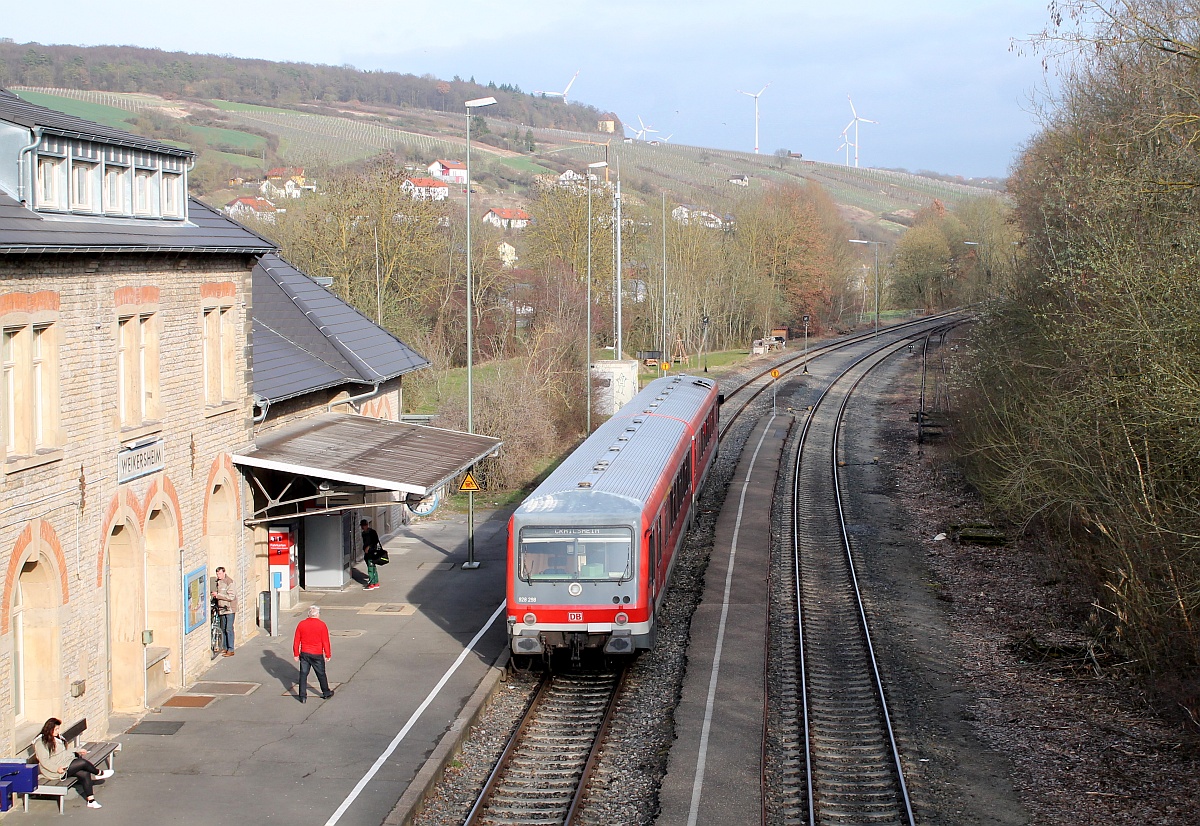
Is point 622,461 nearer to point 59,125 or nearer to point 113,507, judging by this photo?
point 113,507

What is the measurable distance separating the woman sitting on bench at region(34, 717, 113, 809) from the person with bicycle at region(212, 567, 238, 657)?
4.08 m

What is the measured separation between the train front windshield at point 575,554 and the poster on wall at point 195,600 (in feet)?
14.6

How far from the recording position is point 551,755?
41.7 ft

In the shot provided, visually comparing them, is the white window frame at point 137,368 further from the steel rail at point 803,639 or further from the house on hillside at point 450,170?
the house on hillside at point 450,170

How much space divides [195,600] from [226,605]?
0.66 metres

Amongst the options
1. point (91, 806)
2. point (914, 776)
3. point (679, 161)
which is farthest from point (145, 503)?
point (679, 161)

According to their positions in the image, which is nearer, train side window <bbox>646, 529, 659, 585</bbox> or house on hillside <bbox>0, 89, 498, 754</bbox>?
house on hillside <bbox>0, 89, 498, 754</bbox>

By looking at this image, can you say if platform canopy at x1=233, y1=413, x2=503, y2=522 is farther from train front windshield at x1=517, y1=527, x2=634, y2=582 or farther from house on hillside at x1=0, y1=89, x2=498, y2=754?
train front windshield at x1=517, y1=527, x2=634, y2=582

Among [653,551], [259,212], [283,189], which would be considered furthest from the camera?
[283,189]

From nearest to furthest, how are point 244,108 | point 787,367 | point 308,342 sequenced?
1. point 308,342
2. point 787,367
3. point 244,108

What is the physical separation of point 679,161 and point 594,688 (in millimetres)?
165089

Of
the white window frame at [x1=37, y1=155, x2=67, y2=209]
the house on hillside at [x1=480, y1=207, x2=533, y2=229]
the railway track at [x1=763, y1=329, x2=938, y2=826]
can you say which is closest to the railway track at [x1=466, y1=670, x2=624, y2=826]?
the railway track at [x1=763, y1=329, x2=938, y2=826]

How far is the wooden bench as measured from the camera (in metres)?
10.7

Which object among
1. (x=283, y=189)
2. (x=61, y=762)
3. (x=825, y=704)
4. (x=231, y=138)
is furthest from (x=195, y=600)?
(x=231, y=138)
